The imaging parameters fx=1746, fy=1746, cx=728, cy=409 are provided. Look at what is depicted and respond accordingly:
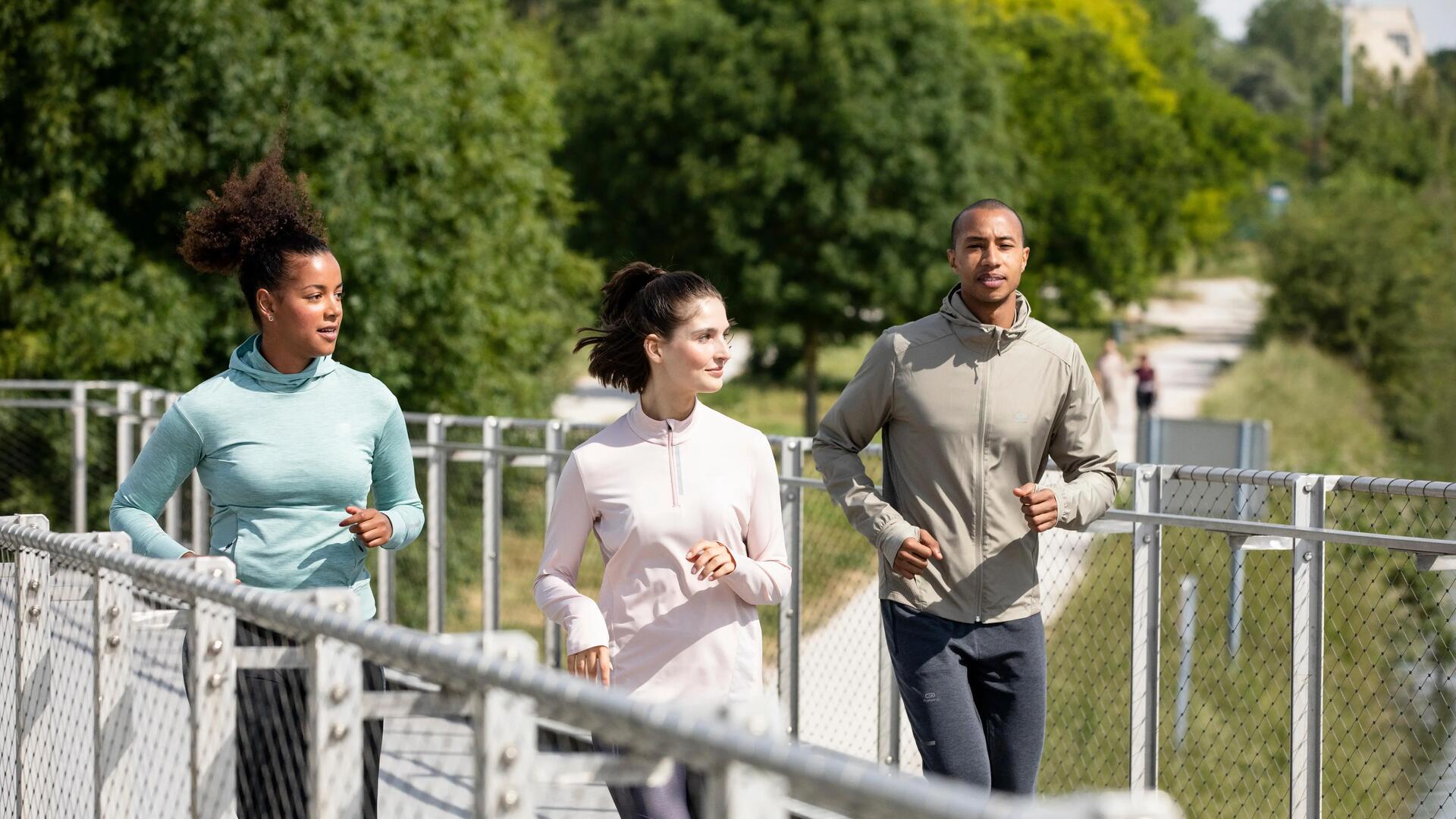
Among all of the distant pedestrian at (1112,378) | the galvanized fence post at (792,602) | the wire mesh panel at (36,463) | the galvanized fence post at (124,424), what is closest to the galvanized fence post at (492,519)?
the galvanized fence post at (792,602)

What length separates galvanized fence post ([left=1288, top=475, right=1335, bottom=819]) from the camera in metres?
4.85

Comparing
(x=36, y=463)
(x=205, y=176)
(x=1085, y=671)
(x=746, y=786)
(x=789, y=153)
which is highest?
(x=789, y=153)

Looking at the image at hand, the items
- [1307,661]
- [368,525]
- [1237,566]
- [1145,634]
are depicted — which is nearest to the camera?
[368,525]

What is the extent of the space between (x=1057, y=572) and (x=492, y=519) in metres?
2.51

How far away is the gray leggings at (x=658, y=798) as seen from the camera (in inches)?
129

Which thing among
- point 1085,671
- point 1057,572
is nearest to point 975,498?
point 1057,572

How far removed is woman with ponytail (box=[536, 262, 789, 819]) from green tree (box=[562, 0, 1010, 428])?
25622mm

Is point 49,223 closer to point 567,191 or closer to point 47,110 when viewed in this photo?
point 47,110

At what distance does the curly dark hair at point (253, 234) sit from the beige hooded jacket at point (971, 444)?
138 centimetres

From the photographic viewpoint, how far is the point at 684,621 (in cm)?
362

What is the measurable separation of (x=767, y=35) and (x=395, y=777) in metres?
27.0

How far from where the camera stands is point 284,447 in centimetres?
384

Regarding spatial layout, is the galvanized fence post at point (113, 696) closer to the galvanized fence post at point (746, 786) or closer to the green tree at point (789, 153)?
the galvanized fence post at point (746, 786)

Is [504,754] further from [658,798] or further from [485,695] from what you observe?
[658,798]
